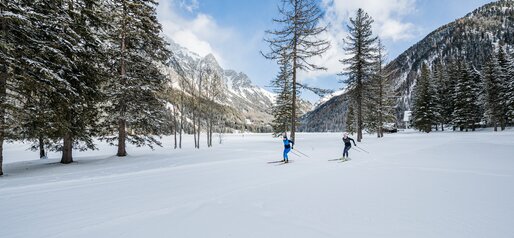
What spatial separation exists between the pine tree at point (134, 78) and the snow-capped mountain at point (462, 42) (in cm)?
8903

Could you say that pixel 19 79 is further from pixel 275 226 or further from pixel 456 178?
pixel 456 178

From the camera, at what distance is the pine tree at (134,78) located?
14.0 meters

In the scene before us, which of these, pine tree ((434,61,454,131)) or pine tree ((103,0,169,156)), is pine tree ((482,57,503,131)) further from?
pine tree ((103,0,169,156))

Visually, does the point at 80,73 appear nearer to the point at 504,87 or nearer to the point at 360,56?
the point at 360,56

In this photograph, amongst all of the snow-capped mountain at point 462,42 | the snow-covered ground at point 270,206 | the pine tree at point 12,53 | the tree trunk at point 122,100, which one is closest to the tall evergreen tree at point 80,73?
the pine tree at point 12,53

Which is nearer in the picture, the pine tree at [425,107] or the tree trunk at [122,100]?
the tree trunk at [122,100]

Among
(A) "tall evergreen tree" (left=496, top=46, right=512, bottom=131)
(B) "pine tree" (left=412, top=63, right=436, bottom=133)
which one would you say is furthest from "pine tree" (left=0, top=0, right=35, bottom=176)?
(A) "tall evergreen tree" (left=496, top=46, right=512, bottom=131)

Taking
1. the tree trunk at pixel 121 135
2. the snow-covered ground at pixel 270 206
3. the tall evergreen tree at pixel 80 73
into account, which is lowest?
the snow-covered ground at pixel 270 206

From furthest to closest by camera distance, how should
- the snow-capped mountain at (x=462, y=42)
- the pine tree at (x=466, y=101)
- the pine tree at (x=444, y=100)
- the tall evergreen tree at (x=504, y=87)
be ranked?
the snow-capped mountain at (x=462, y=42) → the pine tree at (x=444, y=100) → the pine tree at (x=466, y=101) → the tall evergreen tree at (x=504, y=87)

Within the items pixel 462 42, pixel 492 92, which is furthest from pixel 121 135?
pixel 462 42

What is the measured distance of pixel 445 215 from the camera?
4086 millimetres

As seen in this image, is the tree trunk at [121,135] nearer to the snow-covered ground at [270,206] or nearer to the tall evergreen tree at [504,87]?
the snow-covered ground at [270,206]

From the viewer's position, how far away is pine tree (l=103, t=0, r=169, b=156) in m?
14.0

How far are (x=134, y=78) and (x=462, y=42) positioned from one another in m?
158
